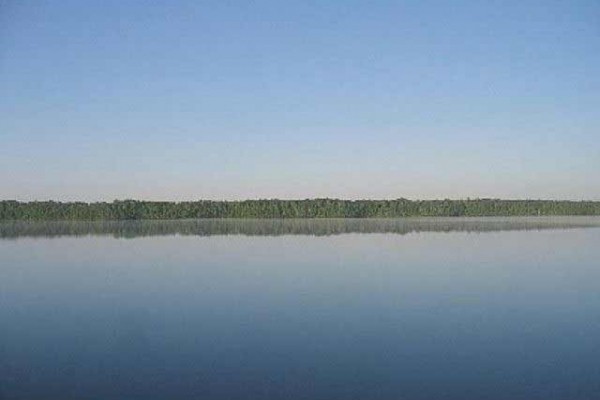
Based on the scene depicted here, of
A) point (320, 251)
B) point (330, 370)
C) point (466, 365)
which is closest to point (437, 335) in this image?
point (466, 365)

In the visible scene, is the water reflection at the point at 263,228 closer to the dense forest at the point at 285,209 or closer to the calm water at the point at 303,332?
the dense forest at the point at 285,209

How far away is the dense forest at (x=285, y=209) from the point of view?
74188mm

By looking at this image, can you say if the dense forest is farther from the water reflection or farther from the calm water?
the calm water

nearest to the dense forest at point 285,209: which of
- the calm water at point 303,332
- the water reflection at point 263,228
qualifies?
the water reflection at point 263,228

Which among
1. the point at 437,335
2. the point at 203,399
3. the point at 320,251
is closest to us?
the point at 203,399

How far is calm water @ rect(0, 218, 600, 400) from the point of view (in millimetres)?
6723

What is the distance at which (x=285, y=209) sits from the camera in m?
79.6

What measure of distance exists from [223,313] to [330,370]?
4.09 metres

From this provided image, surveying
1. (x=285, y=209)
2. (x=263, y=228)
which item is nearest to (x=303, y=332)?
(x=263, y=228)

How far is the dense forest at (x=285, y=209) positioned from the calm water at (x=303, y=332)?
5926cm

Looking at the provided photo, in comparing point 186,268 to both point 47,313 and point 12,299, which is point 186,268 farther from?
point 47,313

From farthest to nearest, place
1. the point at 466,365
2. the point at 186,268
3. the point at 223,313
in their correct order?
the point at 186,268 < the point at 223,313 < the point at 466,365

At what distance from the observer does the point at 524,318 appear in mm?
10234

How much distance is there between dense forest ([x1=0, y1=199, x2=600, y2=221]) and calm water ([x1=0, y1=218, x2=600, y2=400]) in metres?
59.3
